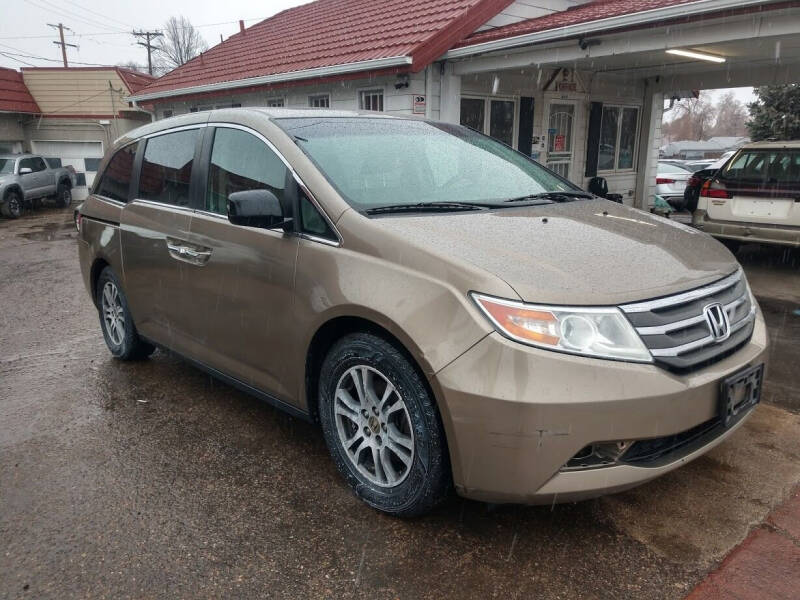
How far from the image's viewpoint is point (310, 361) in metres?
2.89

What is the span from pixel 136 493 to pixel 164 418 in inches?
34.3

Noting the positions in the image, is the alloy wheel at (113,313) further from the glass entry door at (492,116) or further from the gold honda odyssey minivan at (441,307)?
the glass entry door at (492,116)

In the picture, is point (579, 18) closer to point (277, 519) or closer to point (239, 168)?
point (239, 168)

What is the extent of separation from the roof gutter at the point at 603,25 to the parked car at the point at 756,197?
84.1 inches

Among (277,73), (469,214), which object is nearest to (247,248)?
(469,214)

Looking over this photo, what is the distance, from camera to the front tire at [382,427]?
7.95 ft

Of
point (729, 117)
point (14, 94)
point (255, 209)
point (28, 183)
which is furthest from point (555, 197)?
point (729, 117)

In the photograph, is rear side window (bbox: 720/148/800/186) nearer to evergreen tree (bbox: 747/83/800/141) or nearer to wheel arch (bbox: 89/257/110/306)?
wheel arch (bbox: 89/257/110/306)

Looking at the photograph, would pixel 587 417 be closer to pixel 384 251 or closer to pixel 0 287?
pixel 384 251

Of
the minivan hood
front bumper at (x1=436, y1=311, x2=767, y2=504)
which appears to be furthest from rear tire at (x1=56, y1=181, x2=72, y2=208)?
front bumper at (x1=436, y1=311, x2=767, y2=504)

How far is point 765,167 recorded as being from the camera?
24.8ft

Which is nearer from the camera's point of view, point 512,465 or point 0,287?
point 512,465

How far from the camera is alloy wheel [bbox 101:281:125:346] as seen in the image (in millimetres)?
4598

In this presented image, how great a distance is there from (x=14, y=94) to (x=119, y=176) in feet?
69.4
